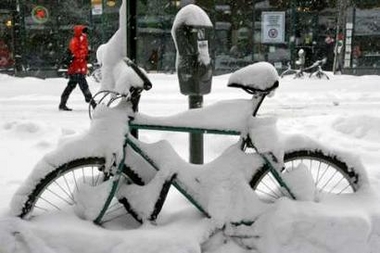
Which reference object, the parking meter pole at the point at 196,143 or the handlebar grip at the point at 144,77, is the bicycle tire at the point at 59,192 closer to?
the handlebar grip at the point at 144,77

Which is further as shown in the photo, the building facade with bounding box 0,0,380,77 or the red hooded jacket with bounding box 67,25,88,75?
the building facade with bounding box 0,0,380,77

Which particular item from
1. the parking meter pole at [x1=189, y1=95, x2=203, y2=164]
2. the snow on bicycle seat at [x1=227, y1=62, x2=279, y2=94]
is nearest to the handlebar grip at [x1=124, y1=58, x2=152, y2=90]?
the snow on bicycle seat at [x1=227, y1=62, x2=279, y2=94]

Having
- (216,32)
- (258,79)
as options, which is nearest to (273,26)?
(216,32)

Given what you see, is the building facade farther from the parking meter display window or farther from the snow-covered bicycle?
the snow-covered bicycle

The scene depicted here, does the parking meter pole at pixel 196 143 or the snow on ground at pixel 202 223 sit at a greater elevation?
the parking meter pole at pixel 196 143

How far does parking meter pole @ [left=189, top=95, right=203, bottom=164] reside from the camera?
14.4 ft

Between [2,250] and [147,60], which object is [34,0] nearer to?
[147,60]

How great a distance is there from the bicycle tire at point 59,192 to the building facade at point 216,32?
15172 mm

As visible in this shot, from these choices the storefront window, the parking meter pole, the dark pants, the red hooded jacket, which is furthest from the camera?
the storefront window

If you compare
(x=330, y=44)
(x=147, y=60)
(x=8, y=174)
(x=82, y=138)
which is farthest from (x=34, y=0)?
(x=82, y=138)

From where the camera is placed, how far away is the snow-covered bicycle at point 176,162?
11.7 feet

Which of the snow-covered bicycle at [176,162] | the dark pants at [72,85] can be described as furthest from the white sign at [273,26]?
the snow-covered bicycle at [176,162]

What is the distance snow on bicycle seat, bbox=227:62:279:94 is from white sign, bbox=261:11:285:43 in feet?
52.6

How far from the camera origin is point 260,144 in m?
3.62
